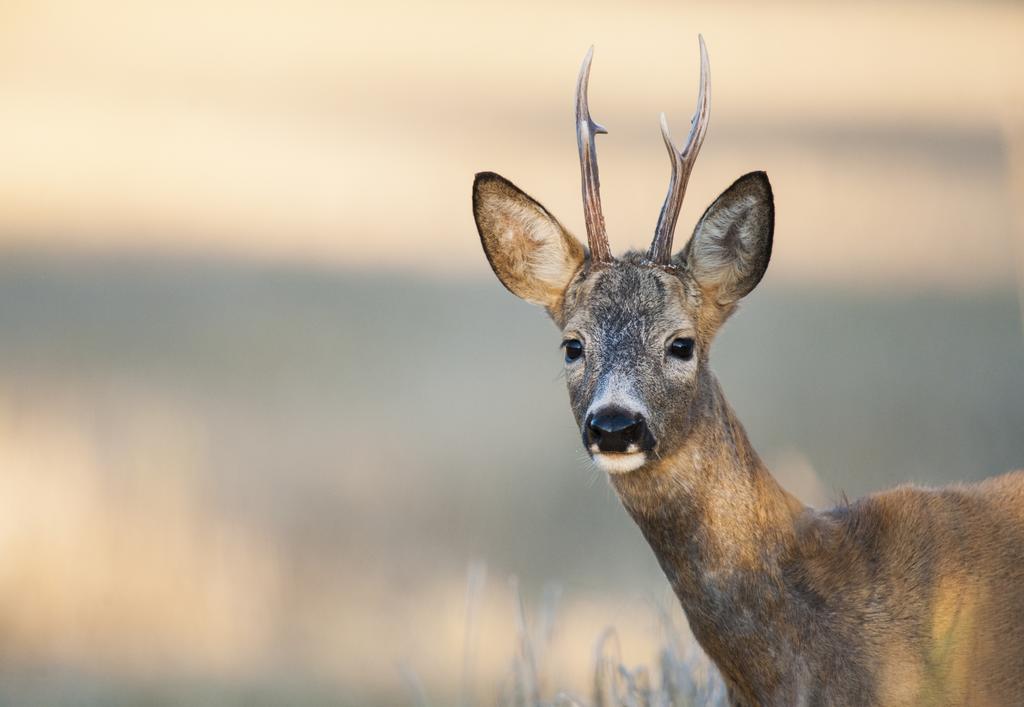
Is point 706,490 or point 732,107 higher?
point 732,107

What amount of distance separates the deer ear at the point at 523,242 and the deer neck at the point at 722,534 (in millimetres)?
913

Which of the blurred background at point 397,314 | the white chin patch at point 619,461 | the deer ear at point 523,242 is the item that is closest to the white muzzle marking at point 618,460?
the white chin patch at point 619,461

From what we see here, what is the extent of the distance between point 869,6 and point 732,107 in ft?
17.1

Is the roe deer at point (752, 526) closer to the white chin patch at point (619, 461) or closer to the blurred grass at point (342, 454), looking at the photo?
the white chin patch at point (619, 461)

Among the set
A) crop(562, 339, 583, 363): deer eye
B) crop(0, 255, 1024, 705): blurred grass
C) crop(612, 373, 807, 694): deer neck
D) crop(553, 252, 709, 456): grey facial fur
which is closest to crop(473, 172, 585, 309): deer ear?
crop(553, 252, 709, 456): grey facial fur

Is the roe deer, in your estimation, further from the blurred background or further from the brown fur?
the blurred background

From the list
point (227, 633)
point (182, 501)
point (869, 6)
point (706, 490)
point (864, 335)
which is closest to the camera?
point (706, 490)

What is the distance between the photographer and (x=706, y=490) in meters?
6.16

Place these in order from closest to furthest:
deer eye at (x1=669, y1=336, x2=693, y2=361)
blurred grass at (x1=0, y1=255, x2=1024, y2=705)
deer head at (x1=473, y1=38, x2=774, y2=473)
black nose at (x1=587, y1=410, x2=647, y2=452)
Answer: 1. black nose at (x1=587, y1=410, x2=647, y2=452)
2. deer head at (x1=473, y1=38, x2=774, y2=473)
3. deer eye at (x1=669, y1=336, x2=693, y2=361)
4. blurred grass at (x1=0, y1=255, x2=1024, y2=705)

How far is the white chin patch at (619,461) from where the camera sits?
6.03 m

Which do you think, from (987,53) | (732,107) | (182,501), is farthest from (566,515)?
(987,53)

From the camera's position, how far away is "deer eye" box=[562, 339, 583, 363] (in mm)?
6633

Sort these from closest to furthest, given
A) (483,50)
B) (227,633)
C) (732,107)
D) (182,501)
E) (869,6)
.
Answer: (227,633) < (182,501) < (732,107) < (483,50) < (869,6)

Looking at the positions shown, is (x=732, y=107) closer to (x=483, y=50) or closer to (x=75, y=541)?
(x=483, y=50)
